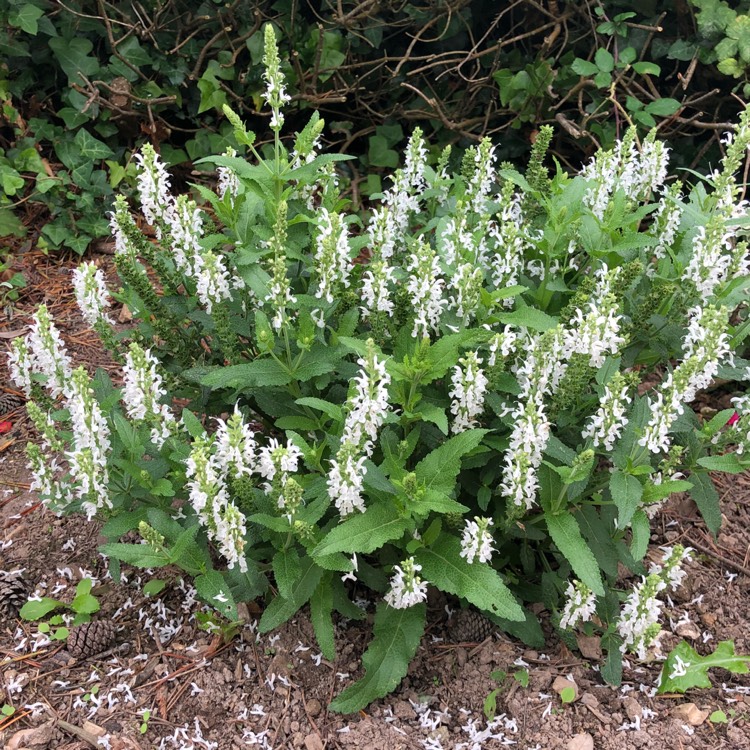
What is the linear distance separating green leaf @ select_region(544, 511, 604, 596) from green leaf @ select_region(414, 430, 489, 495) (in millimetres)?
418

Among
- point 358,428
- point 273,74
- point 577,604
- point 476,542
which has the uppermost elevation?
point 273,74

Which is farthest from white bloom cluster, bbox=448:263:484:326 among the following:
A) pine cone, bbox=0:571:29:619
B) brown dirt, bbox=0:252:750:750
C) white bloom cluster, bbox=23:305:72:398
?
pine cone, bbox=0:571:29:619

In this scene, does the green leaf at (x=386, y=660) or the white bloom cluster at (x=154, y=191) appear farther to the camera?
the white bloom cluster at (x=154, y=191)

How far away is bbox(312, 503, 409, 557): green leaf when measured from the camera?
8.32 feet

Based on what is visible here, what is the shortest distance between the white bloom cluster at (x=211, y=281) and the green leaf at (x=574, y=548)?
1514mm

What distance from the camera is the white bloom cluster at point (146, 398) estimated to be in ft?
9.20

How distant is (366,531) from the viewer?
2621 mm

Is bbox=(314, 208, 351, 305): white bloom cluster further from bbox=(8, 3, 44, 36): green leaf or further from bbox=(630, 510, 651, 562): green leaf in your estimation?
bbox=(8, 3, 44, 36): green leaf

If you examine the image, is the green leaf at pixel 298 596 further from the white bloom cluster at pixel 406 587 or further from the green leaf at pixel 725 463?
the green leaf at pixel 725 463

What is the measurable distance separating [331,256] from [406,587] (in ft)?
4.04

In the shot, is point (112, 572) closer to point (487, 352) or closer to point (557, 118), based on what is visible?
point (487, 352)

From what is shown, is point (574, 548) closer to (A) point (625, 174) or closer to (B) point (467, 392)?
(B) point (467, 392)

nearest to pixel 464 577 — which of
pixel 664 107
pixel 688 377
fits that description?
pixel 688 377

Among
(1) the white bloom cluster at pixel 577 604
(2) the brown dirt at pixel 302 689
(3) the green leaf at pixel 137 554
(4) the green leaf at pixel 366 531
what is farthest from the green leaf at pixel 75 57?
(1) the white bloom cluster at pixel 577 604
